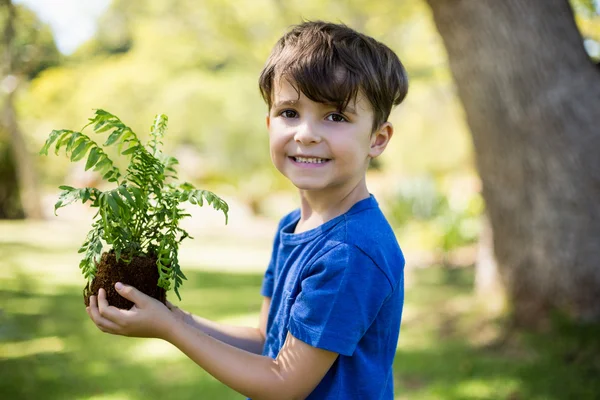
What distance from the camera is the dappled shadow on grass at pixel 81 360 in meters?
4.52

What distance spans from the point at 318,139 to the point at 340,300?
1.27 ft

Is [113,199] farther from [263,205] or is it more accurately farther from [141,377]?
[263,205]

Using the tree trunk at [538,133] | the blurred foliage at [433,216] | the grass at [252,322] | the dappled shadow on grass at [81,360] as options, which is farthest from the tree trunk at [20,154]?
the tree trunk at [538,133]

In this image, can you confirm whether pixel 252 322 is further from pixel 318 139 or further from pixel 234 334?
pixel 318 139

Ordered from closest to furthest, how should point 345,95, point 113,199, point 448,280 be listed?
point 113,199 → point 345,95 → point 448,280

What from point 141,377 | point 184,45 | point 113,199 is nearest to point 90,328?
point 141,377

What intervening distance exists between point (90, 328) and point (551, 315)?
404cm

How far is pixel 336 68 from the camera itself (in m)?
1.59

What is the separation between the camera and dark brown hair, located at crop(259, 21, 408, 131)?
5.16ft

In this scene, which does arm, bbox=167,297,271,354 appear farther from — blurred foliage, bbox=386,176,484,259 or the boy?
blurred foliage, bbox=386,176,484,259

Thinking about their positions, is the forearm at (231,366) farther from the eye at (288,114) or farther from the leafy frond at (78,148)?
the eye at (288,114)

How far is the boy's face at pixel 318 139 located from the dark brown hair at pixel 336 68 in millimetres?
28

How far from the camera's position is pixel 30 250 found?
412 inches

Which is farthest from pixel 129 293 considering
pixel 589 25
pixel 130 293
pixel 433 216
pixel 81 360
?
pixel 433 216
